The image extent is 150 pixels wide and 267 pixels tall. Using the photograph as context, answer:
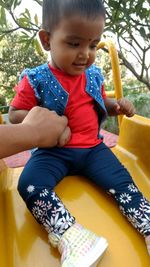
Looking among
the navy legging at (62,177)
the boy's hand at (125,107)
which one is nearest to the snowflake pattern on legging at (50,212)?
the navy legging at (62,177)

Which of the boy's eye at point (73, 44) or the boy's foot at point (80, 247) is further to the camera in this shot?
the boy's eye at point (73, 44)

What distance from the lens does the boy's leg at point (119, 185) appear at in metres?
0.79

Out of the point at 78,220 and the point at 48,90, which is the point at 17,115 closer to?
the point at 48,90

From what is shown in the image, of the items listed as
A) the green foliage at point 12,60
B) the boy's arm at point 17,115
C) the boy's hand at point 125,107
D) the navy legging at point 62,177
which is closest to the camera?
the navy legging at point 62,177

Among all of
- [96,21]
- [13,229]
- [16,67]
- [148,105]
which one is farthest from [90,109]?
[16,67]

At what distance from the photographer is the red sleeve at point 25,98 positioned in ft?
2.93

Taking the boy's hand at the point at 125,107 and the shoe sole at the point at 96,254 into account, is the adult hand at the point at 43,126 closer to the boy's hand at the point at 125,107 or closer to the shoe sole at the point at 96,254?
the shoe sole at the point at 96,254

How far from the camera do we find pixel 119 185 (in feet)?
2.80

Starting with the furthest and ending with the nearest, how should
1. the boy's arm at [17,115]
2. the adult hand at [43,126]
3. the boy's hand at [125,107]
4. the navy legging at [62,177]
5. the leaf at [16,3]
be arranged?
the leaf at [16,3]
the boy's hand at [125,107]
the boy's arm at [17,115]
the navy legging at [62,177]
the adult hand at [43,126]

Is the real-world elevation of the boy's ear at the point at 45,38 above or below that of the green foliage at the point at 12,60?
above

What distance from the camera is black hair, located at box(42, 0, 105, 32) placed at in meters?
0.82

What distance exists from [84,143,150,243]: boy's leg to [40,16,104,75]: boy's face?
24 centimetres

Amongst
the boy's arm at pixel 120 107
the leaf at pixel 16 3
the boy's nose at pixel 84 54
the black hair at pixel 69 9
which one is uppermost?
the leaf at pixel 16 3

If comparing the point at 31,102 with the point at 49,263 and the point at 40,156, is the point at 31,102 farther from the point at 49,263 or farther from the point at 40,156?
the point at 49,263
